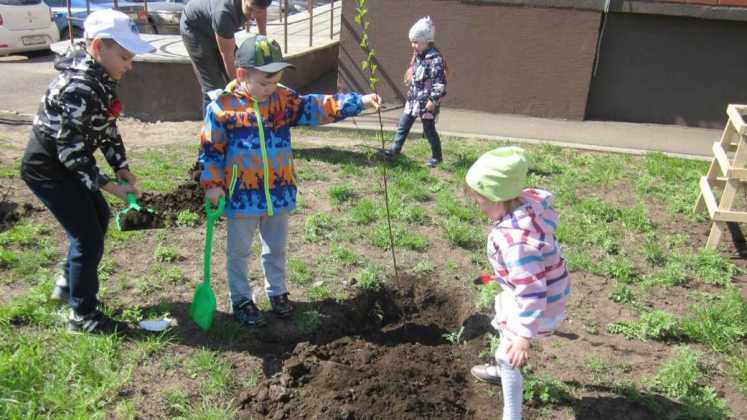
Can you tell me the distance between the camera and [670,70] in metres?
9.31

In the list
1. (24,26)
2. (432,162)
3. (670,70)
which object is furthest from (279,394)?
(24,26)

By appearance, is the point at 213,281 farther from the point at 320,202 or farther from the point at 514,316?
the point at 514,316

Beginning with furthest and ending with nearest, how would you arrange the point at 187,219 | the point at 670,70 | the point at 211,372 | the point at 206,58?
1. the point at 670,70
2. the point at 206,58
3. the point at 187,219
4. the point at 211,372

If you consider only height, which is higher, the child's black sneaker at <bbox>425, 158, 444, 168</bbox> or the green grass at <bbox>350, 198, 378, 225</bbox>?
the child's black sneaker at <bbox>425, 158, 444, 168</bbox>

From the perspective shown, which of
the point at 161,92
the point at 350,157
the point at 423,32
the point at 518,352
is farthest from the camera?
the point at 161,92

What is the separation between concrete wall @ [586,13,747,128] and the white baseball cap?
24.9 ft

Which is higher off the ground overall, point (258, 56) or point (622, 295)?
point (258, 56)

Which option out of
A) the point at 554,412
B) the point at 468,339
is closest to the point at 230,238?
the point at 468,339

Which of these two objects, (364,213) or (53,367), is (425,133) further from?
(53,367)

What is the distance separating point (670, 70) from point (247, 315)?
7.82m

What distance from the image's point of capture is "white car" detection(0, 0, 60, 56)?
1413cm

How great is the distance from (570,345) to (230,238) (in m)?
2.18

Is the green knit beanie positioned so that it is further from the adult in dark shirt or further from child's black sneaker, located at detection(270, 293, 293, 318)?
the adult in dark shirt

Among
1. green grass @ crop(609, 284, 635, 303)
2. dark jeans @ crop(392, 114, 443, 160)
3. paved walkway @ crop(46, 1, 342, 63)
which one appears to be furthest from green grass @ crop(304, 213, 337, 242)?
paved walkway @ crop(46, 1, 342, 63)
